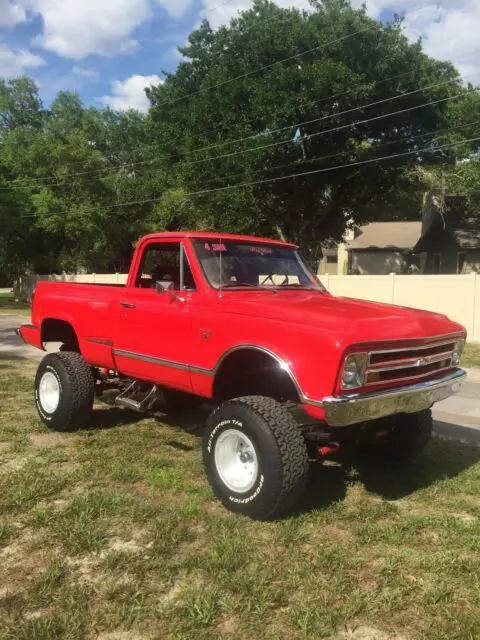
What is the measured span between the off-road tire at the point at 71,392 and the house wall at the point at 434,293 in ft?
36.7

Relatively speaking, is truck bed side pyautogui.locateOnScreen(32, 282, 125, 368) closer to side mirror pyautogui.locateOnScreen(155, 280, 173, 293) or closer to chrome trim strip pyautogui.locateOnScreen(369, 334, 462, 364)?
side mirror pyautogui.locateOnScreen(155, 280, 173, 293)

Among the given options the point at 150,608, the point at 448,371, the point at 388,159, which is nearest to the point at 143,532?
the point at 150,608

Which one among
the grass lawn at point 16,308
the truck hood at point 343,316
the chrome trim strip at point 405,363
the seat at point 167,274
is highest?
the seat at point 167,274

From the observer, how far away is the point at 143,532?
3.63 m

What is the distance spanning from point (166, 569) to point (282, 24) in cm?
2666

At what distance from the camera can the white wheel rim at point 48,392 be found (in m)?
5.88

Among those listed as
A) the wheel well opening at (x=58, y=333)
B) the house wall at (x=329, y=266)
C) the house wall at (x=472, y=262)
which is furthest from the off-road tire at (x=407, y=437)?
the house wall at (x=329, y=266)

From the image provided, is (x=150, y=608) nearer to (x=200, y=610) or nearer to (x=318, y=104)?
(x=200, y=610)

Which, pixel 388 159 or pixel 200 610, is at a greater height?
pixel 388 159

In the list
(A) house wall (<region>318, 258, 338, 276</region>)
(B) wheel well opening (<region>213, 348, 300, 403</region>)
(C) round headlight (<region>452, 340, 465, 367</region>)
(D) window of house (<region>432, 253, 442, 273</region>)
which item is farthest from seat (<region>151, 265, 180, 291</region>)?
(A) house wall (<region>318, 258, 338, 276</region>)

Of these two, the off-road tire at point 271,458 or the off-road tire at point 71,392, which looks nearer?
the off-road tire at point 271,458

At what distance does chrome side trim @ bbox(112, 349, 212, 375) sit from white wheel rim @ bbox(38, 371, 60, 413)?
3.12 feet

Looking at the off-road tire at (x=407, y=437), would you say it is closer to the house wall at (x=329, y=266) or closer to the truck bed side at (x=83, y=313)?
the truck bed side at (x=83, y=313)

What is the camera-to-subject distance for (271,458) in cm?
368
